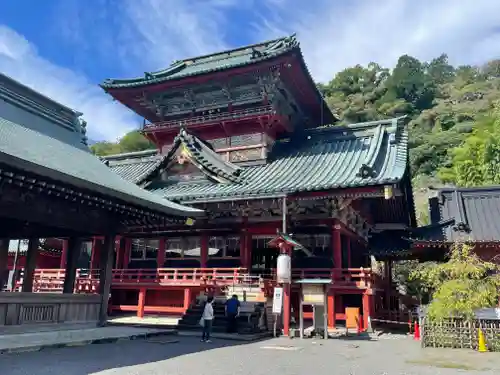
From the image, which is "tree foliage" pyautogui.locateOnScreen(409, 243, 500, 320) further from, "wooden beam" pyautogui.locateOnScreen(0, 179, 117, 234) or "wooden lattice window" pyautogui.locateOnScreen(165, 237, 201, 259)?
"wooden lattice window" pyautogui.locateOnScreen(165, 237, 201, 259)

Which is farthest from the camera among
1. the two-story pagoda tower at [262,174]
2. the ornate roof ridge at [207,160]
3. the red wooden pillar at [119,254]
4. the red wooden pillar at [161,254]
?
the red wooden pillar at [119,254]

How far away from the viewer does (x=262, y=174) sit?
70.9ft

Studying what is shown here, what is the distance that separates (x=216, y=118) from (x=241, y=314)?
11874 mm

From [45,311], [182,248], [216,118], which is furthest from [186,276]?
[216,118]

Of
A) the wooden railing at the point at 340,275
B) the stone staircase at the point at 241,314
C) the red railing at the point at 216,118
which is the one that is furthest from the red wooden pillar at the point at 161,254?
the wooden railing at the point at 340,275

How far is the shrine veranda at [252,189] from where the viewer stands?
18.7 meters

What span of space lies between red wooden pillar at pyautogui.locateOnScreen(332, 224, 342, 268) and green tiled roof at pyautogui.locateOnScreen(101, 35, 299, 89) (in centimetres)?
913

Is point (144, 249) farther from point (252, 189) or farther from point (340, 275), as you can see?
point (340, 275)

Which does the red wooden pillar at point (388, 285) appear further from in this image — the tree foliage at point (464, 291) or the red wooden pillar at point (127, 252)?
the red wooden pillar at point (127, 252)

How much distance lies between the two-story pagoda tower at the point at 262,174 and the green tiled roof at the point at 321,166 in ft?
0.21

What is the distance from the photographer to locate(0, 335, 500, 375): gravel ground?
27.7ft

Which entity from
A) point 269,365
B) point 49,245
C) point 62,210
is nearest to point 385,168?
point 269,365

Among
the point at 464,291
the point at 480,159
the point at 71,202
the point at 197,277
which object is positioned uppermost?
the point at 480,159

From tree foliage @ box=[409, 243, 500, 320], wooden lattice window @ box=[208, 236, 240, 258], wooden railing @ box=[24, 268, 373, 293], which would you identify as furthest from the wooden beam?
tree foliage @ box=[409, 243, 500, 320]
